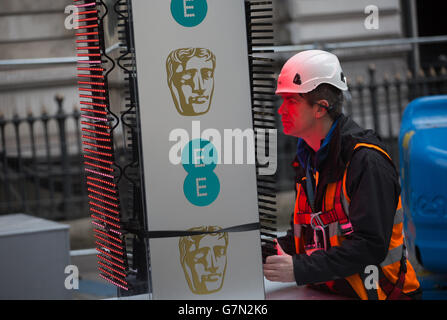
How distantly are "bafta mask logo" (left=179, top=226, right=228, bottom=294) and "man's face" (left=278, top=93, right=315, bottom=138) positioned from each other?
64cm

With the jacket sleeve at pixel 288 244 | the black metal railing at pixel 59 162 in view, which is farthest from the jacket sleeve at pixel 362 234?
the black metal railing at pixel 59 162

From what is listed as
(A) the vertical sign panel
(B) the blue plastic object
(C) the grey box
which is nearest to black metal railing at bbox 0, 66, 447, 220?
(C) the grey box

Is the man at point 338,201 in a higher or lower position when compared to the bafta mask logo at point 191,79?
lower

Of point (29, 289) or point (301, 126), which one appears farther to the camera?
point (29, 289)

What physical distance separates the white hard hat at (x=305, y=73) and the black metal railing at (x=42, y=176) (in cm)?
518

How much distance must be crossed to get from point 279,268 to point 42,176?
6.13 meters

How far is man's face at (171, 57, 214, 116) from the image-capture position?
58.5 inches

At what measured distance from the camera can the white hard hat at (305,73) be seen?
198cm

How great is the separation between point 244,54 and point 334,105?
0.67 metres

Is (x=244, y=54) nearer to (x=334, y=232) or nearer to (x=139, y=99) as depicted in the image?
(x=139, y=99)

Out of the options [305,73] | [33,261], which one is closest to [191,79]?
[305,73]

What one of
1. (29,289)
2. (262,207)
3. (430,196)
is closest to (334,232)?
(262,207)

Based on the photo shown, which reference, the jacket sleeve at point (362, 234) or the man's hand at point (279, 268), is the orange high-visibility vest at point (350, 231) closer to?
the jacket sleeve at point (362, 234)

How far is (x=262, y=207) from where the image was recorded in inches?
63.0
